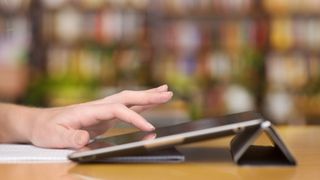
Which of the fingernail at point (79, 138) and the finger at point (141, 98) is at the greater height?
the finger at point (141, 98)

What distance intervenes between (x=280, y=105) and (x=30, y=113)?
360cm

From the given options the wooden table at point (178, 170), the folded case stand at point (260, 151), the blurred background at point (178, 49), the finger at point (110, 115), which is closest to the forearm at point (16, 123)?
the finger at point (110, 115)

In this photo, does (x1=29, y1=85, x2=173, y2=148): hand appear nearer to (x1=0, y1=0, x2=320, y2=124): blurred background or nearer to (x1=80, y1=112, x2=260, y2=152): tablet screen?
(x1=80, y1=112, x2=260, y2=152): tablet screen

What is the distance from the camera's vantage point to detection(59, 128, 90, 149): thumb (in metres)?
0.74

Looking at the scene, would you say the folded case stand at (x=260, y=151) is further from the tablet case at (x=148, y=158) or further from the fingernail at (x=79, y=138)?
the fingernail at (x=79, y=138)

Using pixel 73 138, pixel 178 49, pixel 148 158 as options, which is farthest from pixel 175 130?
pixel 178 49

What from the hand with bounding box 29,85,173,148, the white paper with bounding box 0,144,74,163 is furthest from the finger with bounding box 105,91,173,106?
the white paper with bounding box 0,144,74,163

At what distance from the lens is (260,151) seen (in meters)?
0.71

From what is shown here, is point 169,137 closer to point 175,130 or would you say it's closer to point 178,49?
point 175,130

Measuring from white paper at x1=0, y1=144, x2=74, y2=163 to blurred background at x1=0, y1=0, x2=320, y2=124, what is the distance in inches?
134

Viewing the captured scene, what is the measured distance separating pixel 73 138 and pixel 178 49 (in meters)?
3.63

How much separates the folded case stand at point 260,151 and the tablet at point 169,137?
0.04ft

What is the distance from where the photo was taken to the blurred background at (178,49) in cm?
424

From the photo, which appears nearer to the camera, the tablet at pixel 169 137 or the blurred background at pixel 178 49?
the tablet at pixel 169 137
